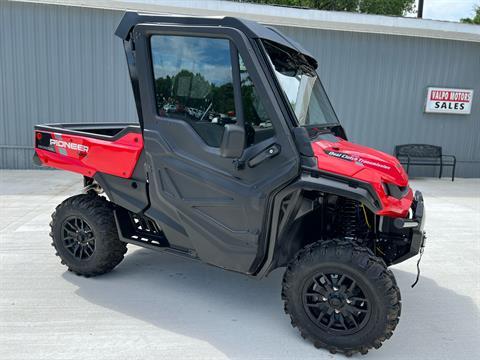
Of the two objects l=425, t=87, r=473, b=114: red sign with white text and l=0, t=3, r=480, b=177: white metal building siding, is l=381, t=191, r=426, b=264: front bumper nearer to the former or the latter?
l=0, t=3, r=480, b=177: white metal building siding

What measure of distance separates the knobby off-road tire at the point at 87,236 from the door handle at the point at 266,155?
161 centimetres

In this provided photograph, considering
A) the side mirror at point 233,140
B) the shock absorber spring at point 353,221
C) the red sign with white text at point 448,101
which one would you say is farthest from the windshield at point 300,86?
the red sign with white text at point 448,101

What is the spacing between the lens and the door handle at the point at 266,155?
266cm

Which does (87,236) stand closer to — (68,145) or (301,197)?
(68,145)

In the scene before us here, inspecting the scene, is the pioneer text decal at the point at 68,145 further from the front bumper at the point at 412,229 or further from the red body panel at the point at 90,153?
the front bumper at the point at 412,229

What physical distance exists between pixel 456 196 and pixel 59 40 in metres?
9.09

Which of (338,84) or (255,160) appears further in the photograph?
(338,84)

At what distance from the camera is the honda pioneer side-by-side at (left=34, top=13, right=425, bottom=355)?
2.62 m


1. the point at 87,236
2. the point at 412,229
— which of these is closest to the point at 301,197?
the point at 412,229

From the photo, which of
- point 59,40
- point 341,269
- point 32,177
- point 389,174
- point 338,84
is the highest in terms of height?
point 59,40

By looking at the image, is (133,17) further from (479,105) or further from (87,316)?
(479,105)

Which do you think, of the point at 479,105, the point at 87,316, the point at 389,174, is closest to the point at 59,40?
the point at 87,316

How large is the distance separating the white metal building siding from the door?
20.9 ft

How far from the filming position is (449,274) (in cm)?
412
